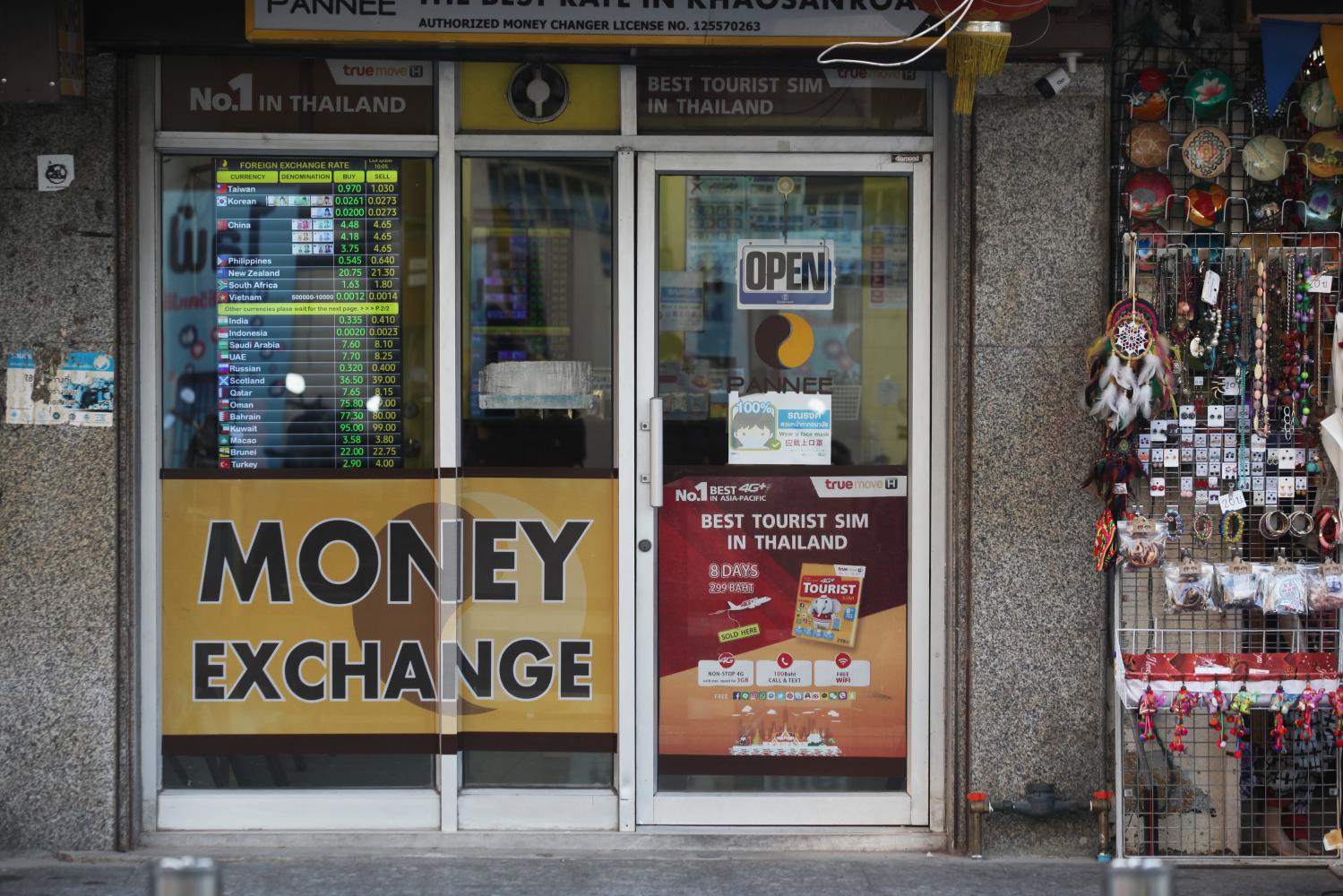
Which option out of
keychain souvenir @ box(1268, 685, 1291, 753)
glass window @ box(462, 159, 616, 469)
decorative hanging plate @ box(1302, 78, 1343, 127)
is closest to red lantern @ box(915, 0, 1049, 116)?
decorative hanging plate @ box(1302, 78, 1343, 127)

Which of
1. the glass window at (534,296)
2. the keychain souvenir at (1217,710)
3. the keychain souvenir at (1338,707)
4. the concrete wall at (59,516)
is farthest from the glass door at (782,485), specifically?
the concrete wall at (59,516)

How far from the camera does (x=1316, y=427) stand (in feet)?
18.7

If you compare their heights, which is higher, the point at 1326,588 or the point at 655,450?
the point at 655,450

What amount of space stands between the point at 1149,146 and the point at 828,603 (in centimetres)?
224

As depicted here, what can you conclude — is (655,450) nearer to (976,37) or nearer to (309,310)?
(309,310)

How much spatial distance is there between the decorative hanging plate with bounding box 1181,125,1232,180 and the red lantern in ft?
2.87

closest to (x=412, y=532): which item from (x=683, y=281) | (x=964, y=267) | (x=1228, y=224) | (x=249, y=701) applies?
(x=249, y=701)

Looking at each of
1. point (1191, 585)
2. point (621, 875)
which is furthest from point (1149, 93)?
point (621, 875)

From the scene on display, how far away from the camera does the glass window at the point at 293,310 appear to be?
234 inches

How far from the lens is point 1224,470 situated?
568 centimetres

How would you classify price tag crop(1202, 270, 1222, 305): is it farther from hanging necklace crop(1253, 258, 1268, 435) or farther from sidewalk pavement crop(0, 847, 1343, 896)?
sidewalk pavement crop(0, 847, 1343, 896)

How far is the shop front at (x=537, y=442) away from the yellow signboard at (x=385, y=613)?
0.01 metres

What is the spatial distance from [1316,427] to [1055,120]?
1587mm

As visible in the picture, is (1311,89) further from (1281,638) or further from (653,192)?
(653,192)
